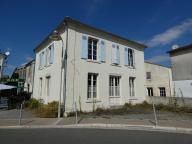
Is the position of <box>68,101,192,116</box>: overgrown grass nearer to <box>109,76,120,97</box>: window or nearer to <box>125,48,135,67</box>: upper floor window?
<box>109,76,120,97</box>: window

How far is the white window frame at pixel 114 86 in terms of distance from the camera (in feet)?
45.8

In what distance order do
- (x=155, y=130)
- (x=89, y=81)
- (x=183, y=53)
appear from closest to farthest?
(x=155, y=130)
(x=89, y=81)
(x=183, y=53)

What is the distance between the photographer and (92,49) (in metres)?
13.2

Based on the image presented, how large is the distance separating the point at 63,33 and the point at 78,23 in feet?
4.40

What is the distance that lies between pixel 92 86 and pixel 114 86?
245 centimetres

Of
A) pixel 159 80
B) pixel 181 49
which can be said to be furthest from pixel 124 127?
pixel 159 80

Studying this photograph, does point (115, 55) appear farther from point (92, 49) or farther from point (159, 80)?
point (159, 80)

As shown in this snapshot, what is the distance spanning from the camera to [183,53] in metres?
18.1

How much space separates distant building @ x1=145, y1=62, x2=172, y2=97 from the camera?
2380 centimetres

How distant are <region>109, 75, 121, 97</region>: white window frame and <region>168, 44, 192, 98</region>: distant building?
279 inches

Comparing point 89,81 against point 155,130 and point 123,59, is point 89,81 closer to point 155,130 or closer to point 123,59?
point 123,59

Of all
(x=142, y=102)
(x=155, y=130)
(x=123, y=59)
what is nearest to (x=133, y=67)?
(x=123, y=59)

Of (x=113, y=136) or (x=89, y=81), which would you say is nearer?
(x=113, y=136)

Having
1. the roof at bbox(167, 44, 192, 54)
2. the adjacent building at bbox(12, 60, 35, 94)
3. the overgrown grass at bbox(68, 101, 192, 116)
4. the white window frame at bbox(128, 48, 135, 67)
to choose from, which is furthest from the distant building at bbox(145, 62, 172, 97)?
the adjacent building at bbox(12, 60, 35, 94)
